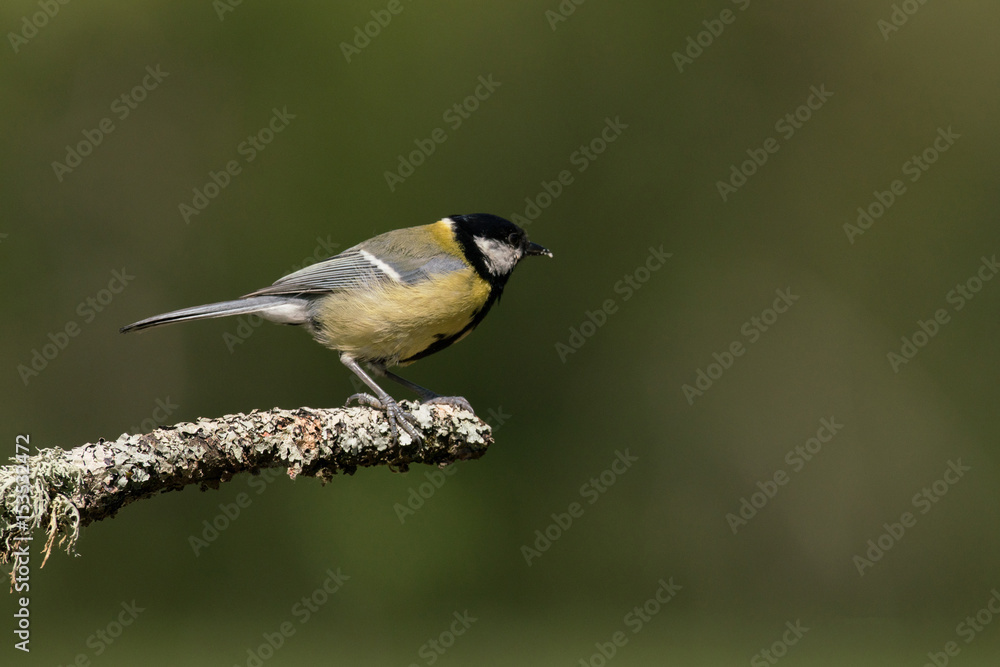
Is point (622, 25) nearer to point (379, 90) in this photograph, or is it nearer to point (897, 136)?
point (379, 90)

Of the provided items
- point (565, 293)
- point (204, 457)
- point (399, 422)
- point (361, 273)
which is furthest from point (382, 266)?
point (565, 293)

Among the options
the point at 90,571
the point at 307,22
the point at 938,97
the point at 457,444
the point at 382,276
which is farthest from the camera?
the point at 938,97

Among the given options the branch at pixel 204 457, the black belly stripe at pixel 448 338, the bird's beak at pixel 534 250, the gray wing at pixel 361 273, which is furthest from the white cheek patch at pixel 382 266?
the branch at pixel 204 457

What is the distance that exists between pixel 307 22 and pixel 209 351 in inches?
97.9

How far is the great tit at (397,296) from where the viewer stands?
11.4ft

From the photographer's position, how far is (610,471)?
660cm

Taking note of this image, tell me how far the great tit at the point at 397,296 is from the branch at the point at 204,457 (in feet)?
2.54

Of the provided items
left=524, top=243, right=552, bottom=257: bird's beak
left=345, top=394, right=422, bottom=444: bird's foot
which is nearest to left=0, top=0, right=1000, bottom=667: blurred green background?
left=524, top=243, right=552, bottom=257: bird's beak

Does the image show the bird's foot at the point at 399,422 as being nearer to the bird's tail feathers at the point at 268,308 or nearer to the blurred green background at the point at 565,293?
the bird's tail feathers at the point at 268,308

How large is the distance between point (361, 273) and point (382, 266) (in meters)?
0.10

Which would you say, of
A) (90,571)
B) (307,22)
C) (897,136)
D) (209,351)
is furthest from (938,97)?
(90,571)

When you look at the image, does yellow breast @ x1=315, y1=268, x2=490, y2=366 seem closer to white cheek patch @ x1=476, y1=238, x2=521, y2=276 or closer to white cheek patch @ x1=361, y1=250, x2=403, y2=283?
white cheek patch @ x1=361, y1=250, x2=403, y2=283

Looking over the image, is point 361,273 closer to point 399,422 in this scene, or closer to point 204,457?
point 399,422

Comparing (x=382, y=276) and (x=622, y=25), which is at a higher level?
(x=622, y=25)
